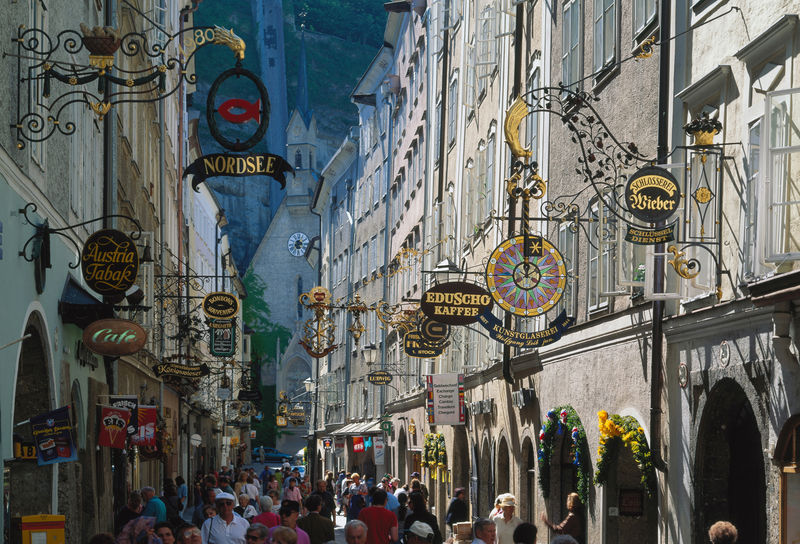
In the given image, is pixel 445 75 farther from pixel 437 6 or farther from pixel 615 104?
pixel 615 104

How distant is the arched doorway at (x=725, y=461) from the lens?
12.7 m

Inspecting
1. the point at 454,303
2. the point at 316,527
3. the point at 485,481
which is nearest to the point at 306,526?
the point at 316,527

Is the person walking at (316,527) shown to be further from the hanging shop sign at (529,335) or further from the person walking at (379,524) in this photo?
the hanging shop sign at (529,335)

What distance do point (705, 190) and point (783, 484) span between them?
11.6ft

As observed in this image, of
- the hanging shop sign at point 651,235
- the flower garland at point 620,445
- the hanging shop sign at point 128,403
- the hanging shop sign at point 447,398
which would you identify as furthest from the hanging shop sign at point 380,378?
the hanging shop sign at point 651,235

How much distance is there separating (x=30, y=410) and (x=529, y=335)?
6633 millimetres

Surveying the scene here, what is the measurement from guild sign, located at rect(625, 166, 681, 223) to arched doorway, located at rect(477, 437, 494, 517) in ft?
48.4

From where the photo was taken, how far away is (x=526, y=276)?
50.9 feet

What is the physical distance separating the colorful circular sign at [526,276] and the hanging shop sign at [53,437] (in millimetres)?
5503

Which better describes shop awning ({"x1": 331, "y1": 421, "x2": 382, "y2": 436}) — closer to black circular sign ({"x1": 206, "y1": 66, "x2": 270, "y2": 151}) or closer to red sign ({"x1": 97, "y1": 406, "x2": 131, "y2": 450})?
red sign ({"x1": 97, "y1": 406, "x2": 131, "y2": 450})

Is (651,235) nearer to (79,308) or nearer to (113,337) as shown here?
(113,337)

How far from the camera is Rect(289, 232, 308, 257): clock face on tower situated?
9681 centimetres

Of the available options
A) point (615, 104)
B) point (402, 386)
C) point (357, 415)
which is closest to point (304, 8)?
point (357, 415)

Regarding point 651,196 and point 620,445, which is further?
point 620,445
